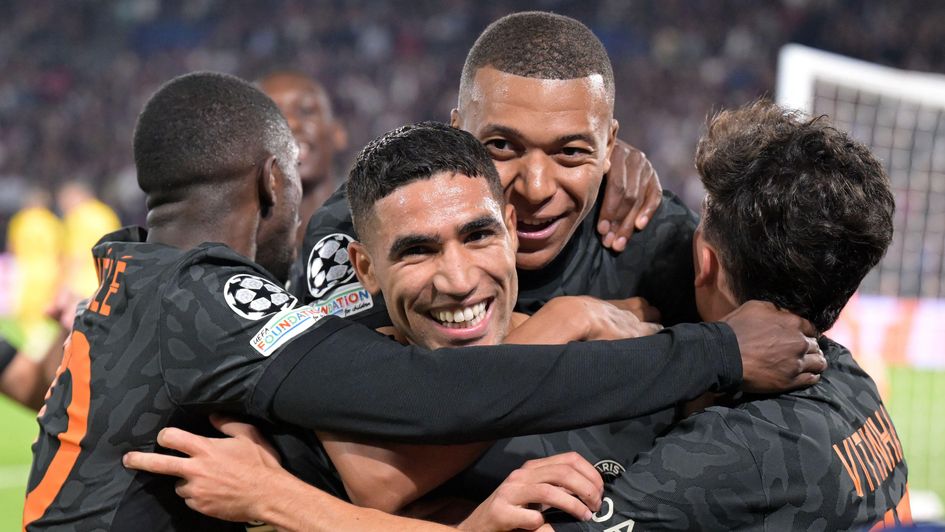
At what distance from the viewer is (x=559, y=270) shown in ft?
12.6

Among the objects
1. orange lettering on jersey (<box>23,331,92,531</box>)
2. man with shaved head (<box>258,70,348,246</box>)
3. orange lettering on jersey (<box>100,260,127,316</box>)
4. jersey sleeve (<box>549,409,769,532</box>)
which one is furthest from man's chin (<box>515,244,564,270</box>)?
man with shaved head (<box>258,70,348,246</box>)

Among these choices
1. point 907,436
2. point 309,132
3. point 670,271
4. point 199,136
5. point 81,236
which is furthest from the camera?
point 81,236

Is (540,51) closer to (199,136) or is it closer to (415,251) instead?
(415,251)

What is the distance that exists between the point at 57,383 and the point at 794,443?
2.09 meters

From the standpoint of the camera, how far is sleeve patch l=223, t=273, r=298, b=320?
2.81 m

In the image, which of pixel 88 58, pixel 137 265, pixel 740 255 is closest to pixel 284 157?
pixel 137 265

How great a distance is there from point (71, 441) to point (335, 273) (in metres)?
0.94

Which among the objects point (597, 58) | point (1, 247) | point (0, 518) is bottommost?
point (1, 247)

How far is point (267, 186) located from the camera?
11.3 ft

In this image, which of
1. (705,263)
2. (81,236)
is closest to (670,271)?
(705,263)

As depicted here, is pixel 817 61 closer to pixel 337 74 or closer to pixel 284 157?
pixel 284 157

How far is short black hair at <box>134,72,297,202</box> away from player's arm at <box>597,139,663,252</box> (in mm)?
1174

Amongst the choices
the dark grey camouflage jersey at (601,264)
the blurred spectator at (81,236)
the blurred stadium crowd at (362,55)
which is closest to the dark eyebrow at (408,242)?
the dark grey camouflage jersey at (601,264)

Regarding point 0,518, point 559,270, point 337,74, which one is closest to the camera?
point 559,270
